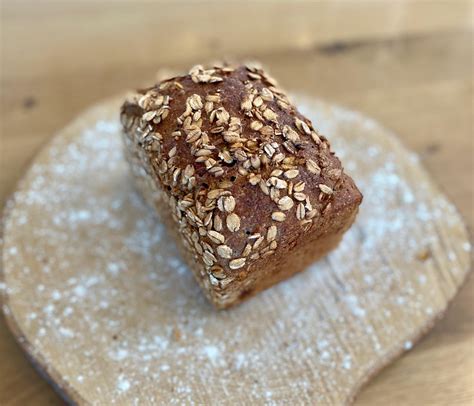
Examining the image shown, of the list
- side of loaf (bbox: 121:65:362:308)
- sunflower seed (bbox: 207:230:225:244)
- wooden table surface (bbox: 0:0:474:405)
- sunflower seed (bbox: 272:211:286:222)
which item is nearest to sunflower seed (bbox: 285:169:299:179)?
side of loaf (bbox: 121:65:362:308)

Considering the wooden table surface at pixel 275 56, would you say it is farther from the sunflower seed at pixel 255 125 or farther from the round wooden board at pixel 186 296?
the sunflower seed at pixel 255 125

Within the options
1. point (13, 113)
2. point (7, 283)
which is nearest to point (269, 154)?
point (7, 283)

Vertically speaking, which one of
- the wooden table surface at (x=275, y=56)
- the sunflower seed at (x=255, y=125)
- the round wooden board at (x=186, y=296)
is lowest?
the round wooden board at (x=186, y=296)

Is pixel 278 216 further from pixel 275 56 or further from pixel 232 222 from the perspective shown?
pixel 275 56

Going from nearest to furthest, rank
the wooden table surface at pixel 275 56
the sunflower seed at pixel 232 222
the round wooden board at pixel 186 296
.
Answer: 1. the sunflower seed at pixel 232 222
2. the round wooden board at pixel 186 296
3. the wooden table surface at pixel 275 56

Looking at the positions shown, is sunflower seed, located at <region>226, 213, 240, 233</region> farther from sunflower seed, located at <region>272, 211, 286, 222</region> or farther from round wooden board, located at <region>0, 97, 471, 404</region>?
round wooden board, located at <region>0, 97, 471, 404</region>

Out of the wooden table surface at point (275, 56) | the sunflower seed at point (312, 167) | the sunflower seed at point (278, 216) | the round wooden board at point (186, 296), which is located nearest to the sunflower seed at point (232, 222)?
the sunflower seed at point (278, 216)

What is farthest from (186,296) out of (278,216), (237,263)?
(278,216)
